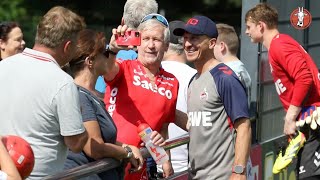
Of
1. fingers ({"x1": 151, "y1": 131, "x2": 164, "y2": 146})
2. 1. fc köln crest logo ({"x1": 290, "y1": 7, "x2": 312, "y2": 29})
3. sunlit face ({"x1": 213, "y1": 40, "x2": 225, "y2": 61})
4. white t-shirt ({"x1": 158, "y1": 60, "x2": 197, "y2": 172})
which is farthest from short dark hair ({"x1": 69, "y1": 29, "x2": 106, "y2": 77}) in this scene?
1. fc köln crest logo ({"x1": 290, "y1": 7, "x2": 312, "y2": 29})

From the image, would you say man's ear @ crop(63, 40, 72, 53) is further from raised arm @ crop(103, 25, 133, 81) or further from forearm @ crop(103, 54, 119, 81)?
forearm @ crop(103, 54, 119, 81)

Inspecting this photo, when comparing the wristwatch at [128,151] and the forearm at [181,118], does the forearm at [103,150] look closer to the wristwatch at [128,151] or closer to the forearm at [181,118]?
the wristwatch at [128,151]

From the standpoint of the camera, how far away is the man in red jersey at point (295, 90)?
24.2ft

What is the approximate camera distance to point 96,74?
5551 mm

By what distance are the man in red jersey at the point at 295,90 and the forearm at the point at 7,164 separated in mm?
3762

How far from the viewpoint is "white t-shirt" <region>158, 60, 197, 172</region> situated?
7309mm

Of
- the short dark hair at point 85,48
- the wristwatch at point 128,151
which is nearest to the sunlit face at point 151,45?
the wristwatch at point 128,151

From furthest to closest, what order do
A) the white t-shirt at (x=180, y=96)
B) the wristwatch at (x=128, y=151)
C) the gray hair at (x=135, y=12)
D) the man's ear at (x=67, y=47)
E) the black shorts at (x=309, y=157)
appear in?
the black shorts at (x=309, y=157) → the white t-shirt at (x=180, y=96) → the gray hair at (x=135, y=12) → the wristwatch at (x=128, y=151) → the man's ear at (x=67, y=47)

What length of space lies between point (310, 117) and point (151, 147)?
188cm

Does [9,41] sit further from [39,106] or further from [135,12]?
[39,106]

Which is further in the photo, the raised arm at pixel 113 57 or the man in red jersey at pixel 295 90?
the man in red jersey at pixel 295 90

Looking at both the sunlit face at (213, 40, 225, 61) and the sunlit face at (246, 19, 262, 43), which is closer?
the sunlit face at (246, 19, 262, 43)

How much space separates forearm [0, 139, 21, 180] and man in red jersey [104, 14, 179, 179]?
226 centimetres

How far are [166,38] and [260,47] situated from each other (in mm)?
3086
